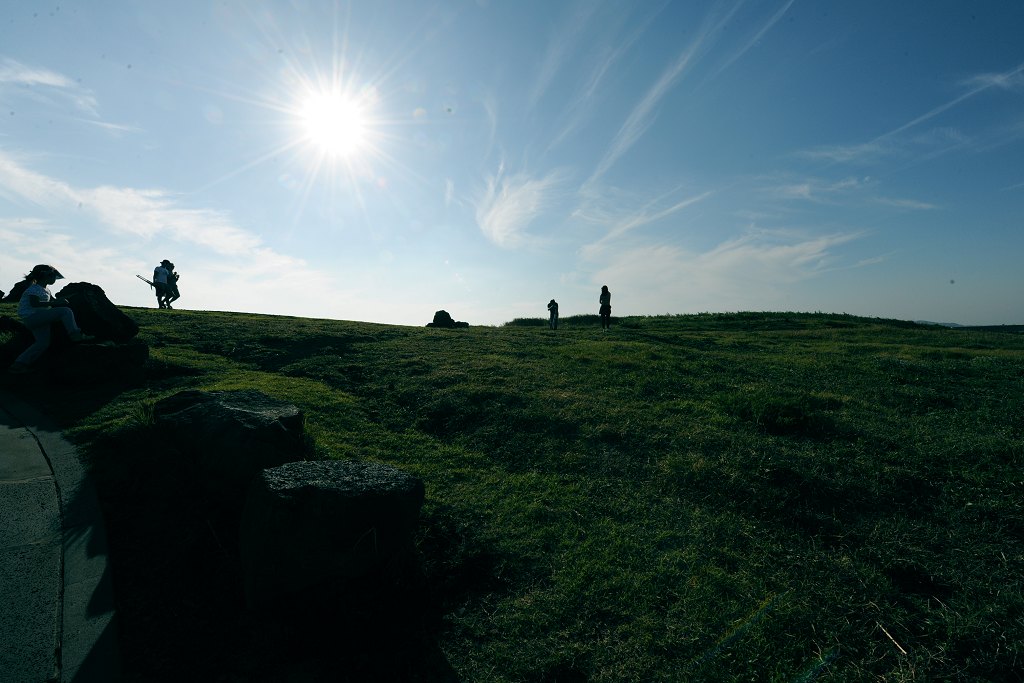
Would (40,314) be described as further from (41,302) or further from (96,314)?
(96,314)

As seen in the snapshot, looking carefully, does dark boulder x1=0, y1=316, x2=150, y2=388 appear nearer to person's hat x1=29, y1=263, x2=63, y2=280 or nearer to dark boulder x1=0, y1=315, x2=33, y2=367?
dark boulder x1=0, y1=315, x2=33, y2=367

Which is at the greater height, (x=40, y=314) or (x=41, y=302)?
(x=41, y=302)

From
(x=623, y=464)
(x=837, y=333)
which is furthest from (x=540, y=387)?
(x=837, y=333)

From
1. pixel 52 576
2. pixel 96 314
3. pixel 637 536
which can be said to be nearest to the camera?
pixel 52 576

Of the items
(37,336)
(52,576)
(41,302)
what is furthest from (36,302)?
(52,576)

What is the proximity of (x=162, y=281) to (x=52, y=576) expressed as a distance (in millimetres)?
31382

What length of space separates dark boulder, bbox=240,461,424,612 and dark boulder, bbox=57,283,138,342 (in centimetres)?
1270

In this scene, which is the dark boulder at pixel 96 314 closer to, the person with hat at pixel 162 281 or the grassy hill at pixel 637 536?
the grassy hill at pixel 637 536

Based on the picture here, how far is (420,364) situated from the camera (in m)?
15.9

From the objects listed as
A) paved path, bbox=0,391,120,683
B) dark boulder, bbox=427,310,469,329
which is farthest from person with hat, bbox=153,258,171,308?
paved path, bbox=0,391,120,683

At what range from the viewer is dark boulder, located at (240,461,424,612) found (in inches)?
207

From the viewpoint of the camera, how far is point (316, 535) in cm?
531

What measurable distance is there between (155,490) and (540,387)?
8349 mm

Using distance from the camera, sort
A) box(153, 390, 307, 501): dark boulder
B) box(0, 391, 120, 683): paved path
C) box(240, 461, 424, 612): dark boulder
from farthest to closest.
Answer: box(153, 390, 307, 501): dark boulder < box(240, 461, 424, 612): dark boulder < box(0, 391, 120, 683): paved path
